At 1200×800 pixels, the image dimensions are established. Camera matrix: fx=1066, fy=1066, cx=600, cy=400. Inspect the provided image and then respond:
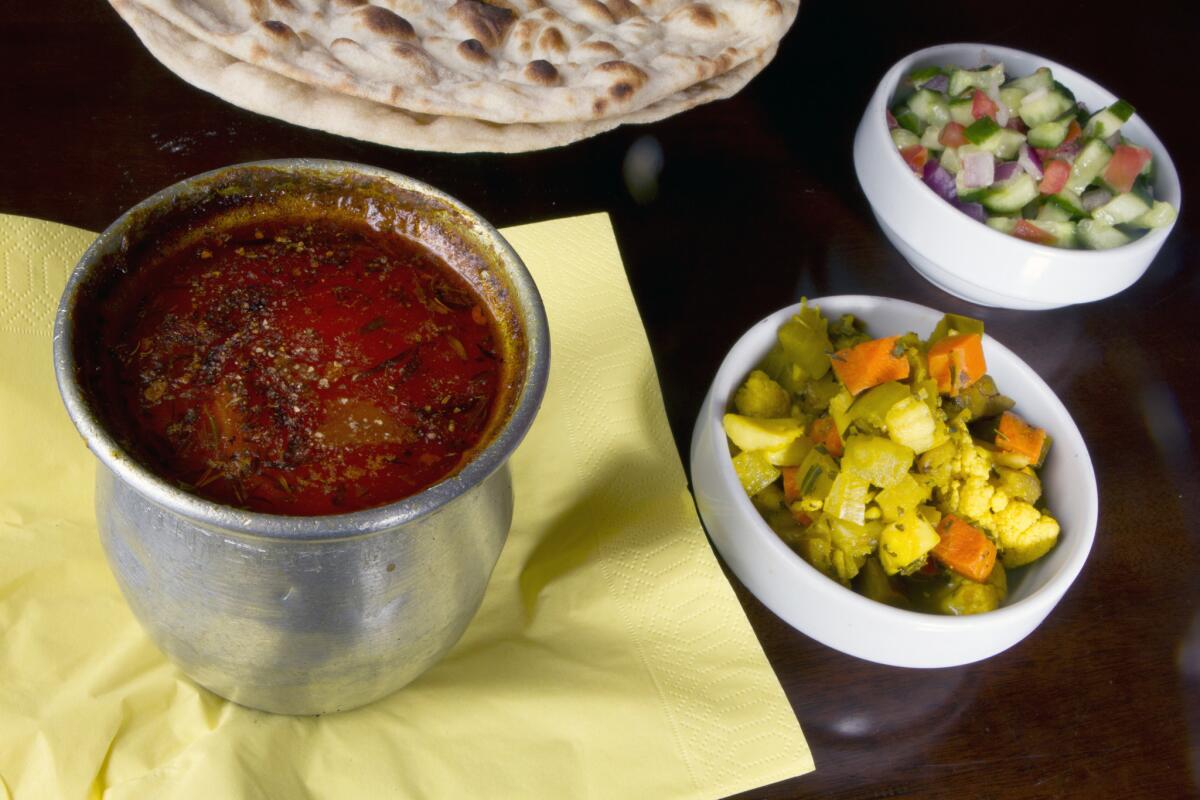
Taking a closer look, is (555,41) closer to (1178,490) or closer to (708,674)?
(708,674)

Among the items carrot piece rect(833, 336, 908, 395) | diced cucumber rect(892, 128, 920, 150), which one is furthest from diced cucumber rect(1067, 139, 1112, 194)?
carrot piece rect(833, 336, 908, 395)

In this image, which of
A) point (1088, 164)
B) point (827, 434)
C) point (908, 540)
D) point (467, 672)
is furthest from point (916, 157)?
point (467, 672)

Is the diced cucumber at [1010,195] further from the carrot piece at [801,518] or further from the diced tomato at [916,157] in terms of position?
the carrot piece at [801,518]

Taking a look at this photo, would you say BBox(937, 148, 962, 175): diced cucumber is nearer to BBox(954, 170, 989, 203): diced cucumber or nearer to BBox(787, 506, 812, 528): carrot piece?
BBox(954, 170, 989, 203): diced cucumber

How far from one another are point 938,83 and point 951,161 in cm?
17

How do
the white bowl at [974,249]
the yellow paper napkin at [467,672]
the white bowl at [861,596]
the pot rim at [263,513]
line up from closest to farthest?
the pot rim at [263,513] < the yellow paper napkin at [467,672] < the white bowl at [861,596] < the white bowl at [974,249]

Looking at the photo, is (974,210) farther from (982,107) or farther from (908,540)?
(908,540)

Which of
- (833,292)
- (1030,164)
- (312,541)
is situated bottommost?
(833,292)

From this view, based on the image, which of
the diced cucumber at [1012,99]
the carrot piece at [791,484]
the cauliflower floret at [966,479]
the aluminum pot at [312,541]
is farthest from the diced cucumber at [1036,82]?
the aluminum pot at [312,541]

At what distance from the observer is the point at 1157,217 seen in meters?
1.51

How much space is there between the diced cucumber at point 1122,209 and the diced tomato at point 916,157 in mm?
259

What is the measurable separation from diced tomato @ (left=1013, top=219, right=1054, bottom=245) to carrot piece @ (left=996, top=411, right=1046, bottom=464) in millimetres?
387

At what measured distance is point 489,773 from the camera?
97 centimetres

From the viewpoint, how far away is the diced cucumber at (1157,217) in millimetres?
1512
